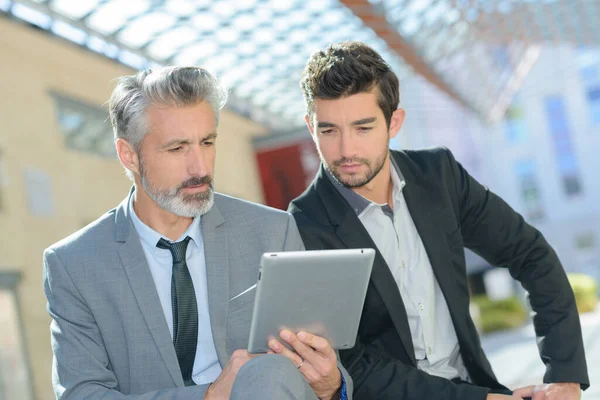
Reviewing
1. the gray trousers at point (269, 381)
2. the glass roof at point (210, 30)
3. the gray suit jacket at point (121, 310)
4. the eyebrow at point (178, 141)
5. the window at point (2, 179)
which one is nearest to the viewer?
the gray trousers at point (269, 381)

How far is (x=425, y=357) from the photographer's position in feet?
12.8

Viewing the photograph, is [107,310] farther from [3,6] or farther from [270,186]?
[270,186]

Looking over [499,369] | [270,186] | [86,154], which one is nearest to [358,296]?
[499,369]

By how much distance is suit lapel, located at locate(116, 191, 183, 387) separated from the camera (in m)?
3.46

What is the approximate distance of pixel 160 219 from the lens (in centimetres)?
377

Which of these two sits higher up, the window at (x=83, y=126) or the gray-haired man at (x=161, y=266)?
the window at (x=83, y=126)

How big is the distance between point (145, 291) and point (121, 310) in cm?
12

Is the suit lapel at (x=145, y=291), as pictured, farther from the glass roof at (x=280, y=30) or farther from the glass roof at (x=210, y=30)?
the glass roof at (x=210, y=30)

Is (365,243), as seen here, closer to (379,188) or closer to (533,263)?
(379,188)

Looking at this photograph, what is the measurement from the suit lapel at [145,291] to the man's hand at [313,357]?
1.85ft

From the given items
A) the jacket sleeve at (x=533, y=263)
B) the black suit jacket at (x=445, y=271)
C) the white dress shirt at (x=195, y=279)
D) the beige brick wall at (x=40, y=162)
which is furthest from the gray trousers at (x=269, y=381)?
the beige brick wall at (x=40, y=162)

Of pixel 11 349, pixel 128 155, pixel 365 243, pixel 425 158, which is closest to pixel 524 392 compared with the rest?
pixel 365 243

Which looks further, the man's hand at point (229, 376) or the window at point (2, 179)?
the window at point (2, 179)

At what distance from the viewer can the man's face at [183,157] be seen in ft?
11.7
